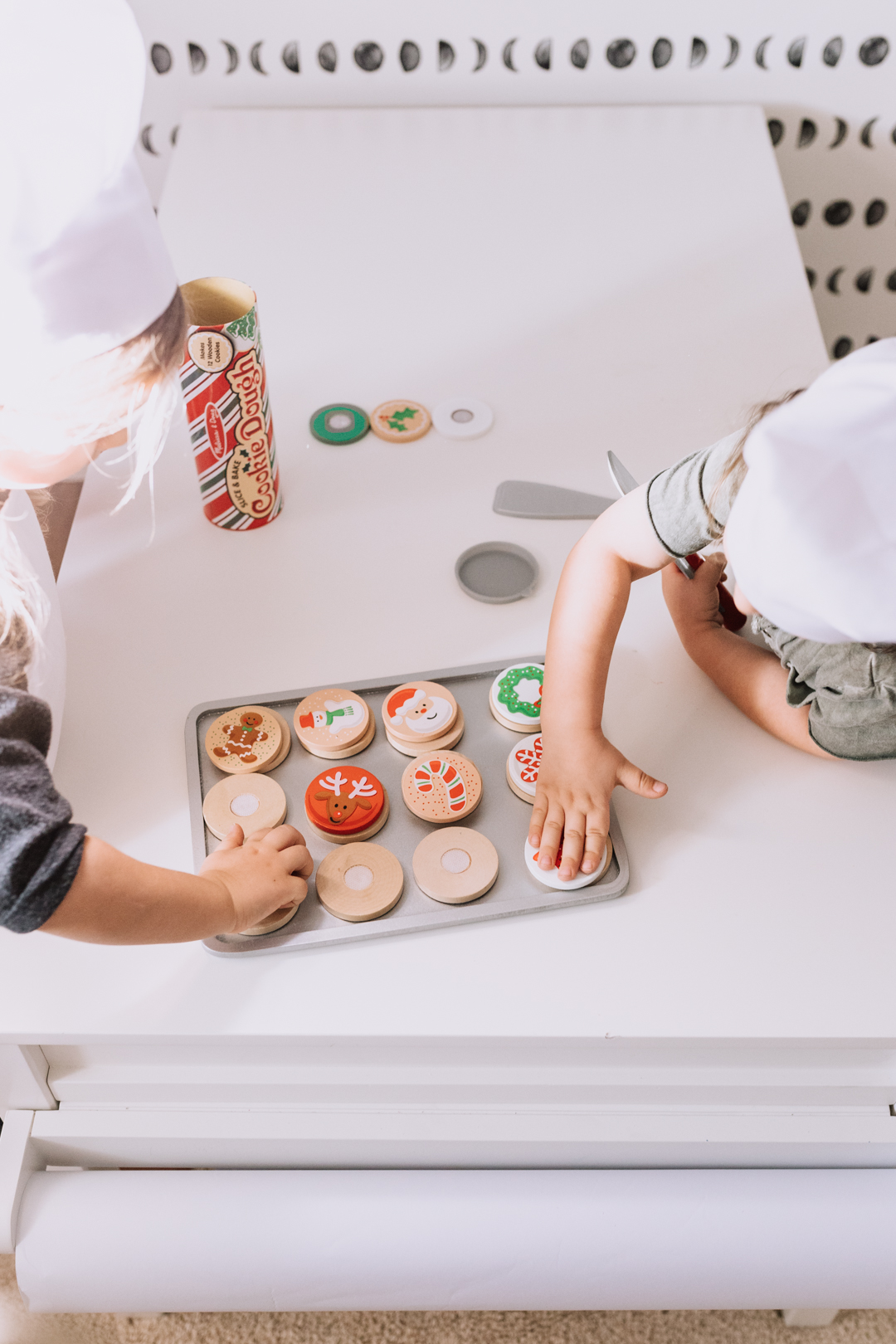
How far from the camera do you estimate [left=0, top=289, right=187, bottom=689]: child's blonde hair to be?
1.68ft

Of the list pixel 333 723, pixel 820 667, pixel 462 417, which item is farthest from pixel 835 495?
pixel 462 417

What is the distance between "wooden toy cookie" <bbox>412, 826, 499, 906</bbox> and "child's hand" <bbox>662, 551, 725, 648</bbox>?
218mm

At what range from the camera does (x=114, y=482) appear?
0.79 m

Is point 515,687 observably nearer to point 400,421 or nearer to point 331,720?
point 331,720

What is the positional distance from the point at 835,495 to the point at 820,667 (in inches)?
8.8

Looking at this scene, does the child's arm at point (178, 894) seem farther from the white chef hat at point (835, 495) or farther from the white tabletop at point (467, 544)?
the white chef hat at point (835, 495)

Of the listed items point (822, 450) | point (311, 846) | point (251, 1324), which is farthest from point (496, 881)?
point (251, 1324)

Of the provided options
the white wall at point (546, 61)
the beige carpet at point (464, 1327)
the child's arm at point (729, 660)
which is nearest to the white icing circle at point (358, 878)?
the child's arm at point (729, 660)

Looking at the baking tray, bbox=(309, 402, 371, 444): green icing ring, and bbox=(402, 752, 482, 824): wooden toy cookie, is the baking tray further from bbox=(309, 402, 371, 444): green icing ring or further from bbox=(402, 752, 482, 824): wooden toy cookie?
bbox=(309, 402, 371, 444): green icing ring

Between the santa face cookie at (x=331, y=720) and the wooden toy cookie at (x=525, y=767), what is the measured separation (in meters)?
0.09

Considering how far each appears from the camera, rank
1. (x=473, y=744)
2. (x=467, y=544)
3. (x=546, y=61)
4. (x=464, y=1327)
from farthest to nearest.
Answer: (x=546, y=61) < (x=464, y=1327) < (x=467, y=544) < (x=473, y=744)

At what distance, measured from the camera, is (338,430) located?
0.82 meters

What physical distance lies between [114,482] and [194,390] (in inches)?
5.8

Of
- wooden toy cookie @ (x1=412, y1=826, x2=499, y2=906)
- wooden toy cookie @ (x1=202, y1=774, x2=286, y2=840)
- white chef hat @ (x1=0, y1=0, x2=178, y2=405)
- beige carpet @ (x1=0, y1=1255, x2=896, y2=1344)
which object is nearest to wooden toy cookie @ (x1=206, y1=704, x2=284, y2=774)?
wooden toy cookie @ (x1=202, y1=774, x2=286, y2=840)
